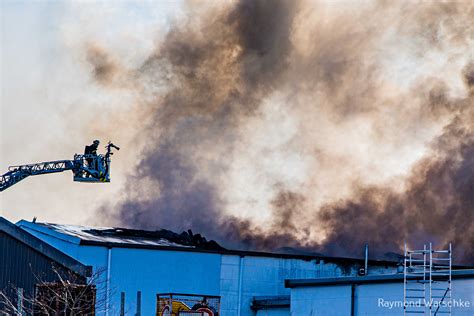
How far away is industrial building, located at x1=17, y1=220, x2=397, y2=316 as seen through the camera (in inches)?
1962

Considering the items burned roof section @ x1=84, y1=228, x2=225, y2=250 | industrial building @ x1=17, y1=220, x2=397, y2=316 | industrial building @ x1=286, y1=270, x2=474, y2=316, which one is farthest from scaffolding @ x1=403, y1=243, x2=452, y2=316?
burned roof section @ x1=84, y1=228, x2=225, y2=250

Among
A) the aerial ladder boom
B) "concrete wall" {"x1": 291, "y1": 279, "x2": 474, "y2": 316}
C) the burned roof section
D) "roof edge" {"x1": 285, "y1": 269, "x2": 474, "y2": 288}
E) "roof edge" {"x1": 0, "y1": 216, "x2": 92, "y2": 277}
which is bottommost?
"concrete wall" {"x1": 291, "y1": 279, "x2": 474, "y2": 316}

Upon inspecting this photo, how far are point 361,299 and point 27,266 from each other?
13.8 metres

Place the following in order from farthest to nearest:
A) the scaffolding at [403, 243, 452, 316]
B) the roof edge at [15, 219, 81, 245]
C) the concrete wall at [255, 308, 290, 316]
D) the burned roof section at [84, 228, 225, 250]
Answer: the burned roof section at [84, 228, 225, 250] → the concrete wall at [255, 308, 290, 316] → the roof edge at [15, 219, 81, 245] → the scaffolding at [403, 243, 452, 316]

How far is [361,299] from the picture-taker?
1732 inches

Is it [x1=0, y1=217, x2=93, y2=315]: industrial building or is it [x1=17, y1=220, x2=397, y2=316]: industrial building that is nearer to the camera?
[x1=0, y1=217, x2=93, y2=315]: industrial building

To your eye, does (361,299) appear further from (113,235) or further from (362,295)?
(113,235)

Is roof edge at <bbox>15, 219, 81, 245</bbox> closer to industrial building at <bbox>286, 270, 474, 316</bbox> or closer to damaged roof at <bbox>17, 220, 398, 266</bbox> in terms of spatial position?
damaged roof at <bbox>17, 220, 398, 266</bbox>

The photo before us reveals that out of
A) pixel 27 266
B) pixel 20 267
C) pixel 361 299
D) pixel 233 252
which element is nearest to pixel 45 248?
pixel 27 266

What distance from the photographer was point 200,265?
172ft

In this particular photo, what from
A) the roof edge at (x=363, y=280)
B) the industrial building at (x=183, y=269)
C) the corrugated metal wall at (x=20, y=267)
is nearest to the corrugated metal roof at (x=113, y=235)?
the industrial building at (x=183, y=269)

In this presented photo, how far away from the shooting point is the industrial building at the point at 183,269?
49.8 metres

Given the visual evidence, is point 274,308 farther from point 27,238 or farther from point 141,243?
point 27,238

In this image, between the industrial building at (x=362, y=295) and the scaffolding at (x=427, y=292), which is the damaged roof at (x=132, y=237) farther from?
the scaffolding at (x=427, y=292)
